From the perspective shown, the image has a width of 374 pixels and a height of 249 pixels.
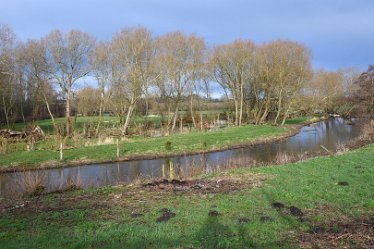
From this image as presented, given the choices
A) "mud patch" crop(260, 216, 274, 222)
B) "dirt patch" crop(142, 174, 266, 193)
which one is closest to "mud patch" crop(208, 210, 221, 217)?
"mud patch" crop(260, 216, 274, 222)

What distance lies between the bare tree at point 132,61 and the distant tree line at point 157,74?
0.11 meters

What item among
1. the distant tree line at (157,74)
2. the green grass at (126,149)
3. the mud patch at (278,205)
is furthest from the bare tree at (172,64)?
the mud patch at (278,205)

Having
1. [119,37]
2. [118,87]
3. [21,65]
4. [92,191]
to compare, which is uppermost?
[119,37]

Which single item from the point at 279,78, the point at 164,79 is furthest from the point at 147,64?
the point at 279,78

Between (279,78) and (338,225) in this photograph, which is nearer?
(338,225)

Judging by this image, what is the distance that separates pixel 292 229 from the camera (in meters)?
7.17

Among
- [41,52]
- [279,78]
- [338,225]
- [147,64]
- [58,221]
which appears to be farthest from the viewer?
[279,78]

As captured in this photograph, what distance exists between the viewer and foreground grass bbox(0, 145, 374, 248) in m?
6.77

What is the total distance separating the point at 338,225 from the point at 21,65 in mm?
38540

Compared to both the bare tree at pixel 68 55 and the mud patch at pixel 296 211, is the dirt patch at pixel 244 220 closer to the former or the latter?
the mud patch at pixel 296 211

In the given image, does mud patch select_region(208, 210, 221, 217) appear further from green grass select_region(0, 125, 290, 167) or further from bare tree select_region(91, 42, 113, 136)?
bare tree select_region(91, 42, 113, 136)

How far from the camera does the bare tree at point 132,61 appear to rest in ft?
125

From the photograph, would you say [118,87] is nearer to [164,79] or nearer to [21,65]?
[164,79]

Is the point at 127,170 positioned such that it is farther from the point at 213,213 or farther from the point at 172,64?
the point at 172,64
